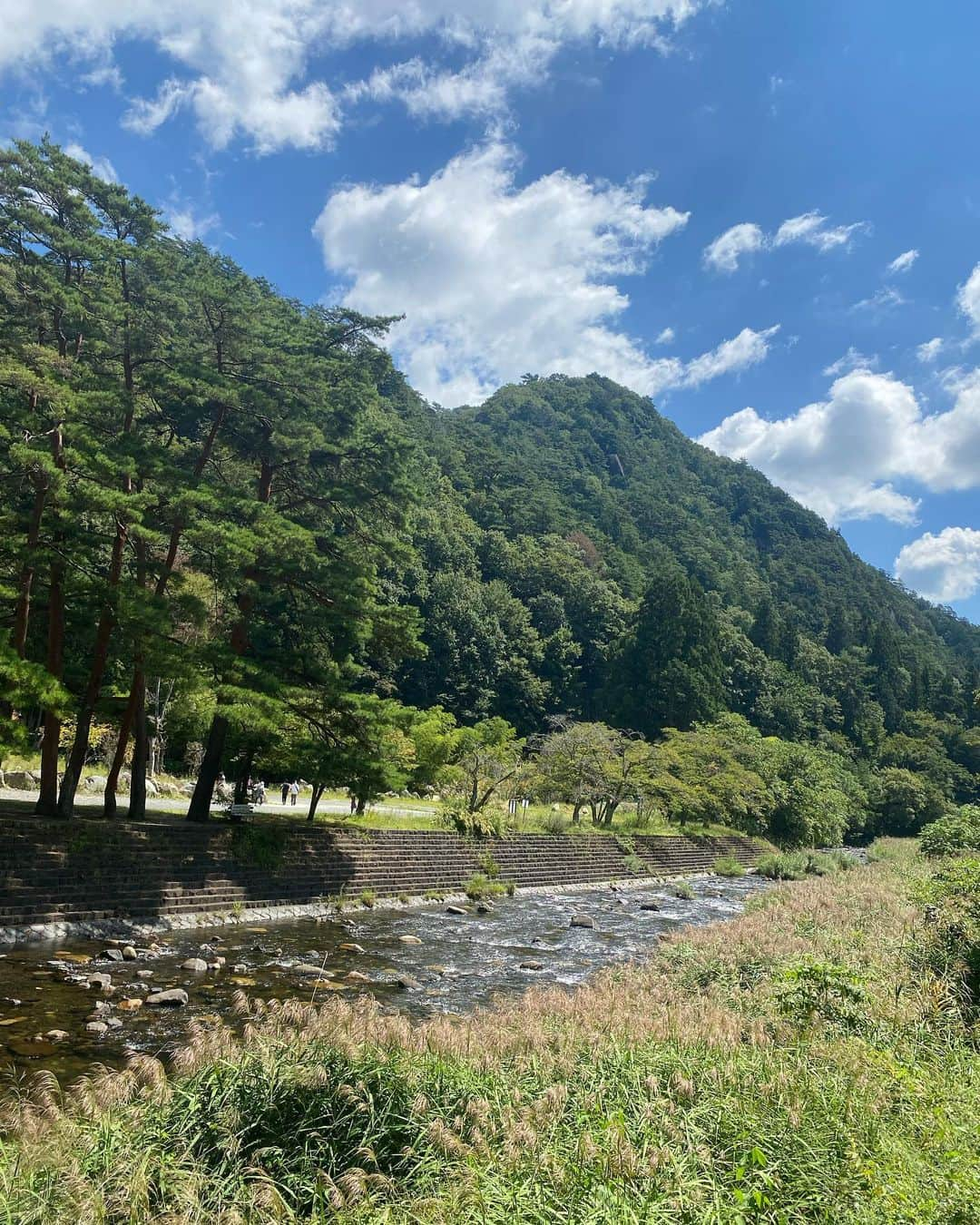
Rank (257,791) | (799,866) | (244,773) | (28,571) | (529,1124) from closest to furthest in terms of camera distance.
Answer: (529,1124)
(28,571)
(244,773)
(257,791)
(799,866)

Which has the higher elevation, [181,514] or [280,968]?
[181,514]

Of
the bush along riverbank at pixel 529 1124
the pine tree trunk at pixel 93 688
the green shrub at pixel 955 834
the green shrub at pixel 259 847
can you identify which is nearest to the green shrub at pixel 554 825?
the green shrub at pixel 955 834

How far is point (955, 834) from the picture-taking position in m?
18.2

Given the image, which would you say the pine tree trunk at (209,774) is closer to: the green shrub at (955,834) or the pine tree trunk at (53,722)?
the pine tree trunk at (53,722)

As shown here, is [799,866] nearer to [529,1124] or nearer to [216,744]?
[216,744]

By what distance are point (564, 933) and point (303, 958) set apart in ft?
20.7

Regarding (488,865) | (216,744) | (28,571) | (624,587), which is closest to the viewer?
(28,571)

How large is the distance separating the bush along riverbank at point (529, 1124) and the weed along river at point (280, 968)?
2.04 m

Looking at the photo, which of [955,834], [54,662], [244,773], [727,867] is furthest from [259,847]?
[727,867]

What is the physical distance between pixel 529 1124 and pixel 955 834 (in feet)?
59.8

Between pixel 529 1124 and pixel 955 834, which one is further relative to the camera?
pixel 955 834

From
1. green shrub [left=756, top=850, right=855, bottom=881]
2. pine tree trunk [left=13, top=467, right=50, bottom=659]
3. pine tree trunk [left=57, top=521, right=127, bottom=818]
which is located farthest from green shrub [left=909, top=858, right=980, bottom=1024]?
green shrub [left=756, top=850, right=855, bottom=881]

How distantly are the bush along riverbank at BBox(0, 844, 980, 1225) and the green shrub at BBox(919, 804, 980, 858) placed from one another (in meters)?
12.6

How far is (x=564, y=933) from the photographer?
1595 cm
